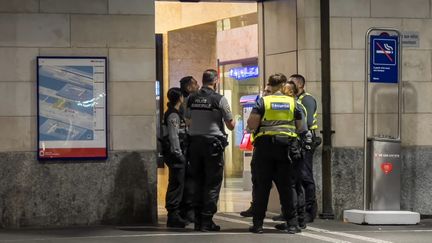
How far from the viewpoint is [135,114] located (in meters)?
10.0

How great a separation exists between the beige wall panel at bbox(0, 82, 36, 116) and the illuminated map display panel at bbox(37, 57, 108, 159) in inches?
4.0

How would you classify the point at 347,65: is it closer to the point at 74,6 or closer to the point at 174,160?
the point at 174,160

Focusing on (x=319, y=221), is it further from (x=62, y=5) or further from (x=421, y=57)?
(x=62, y=5)

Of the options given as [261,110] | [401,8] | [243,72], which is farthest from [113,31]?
[243,72]

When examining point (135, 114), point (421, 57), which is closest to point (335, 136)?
point (421, 57)

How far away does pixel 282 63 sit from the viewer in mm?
11148

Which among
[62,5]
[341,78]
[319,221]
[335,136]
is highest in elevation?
[62,5]

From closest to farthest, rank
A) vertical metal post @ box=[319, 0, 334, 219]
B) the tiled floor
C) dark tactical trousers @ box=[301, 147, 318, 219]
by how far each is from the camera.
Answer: dark tactical trousers @ box=[301, 147, 318, 219] < vertical metal post @ box=[319, 0, 334, 219] < the tiled floor

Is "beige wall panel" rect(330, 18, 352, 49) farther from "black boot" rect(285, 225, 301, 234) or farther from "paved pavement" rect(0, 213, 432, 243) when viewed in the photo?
"black boot" rect(285, 225, 301, 234)

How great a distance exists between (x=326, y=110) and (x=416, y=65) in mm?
1516

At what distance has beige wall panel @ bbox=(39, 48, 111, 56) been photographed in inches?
385

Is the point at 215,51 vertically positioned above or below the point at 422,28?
above

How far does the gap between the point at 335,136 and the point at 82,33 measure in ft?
12.1

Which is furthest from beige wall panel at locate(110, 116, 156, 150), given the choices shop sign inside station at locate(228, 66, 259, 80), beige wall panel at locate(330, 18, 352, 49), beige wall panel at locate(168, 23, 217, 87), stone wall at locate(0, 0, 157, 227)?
beige wall panel at locate(168, 23, 217, 87)
